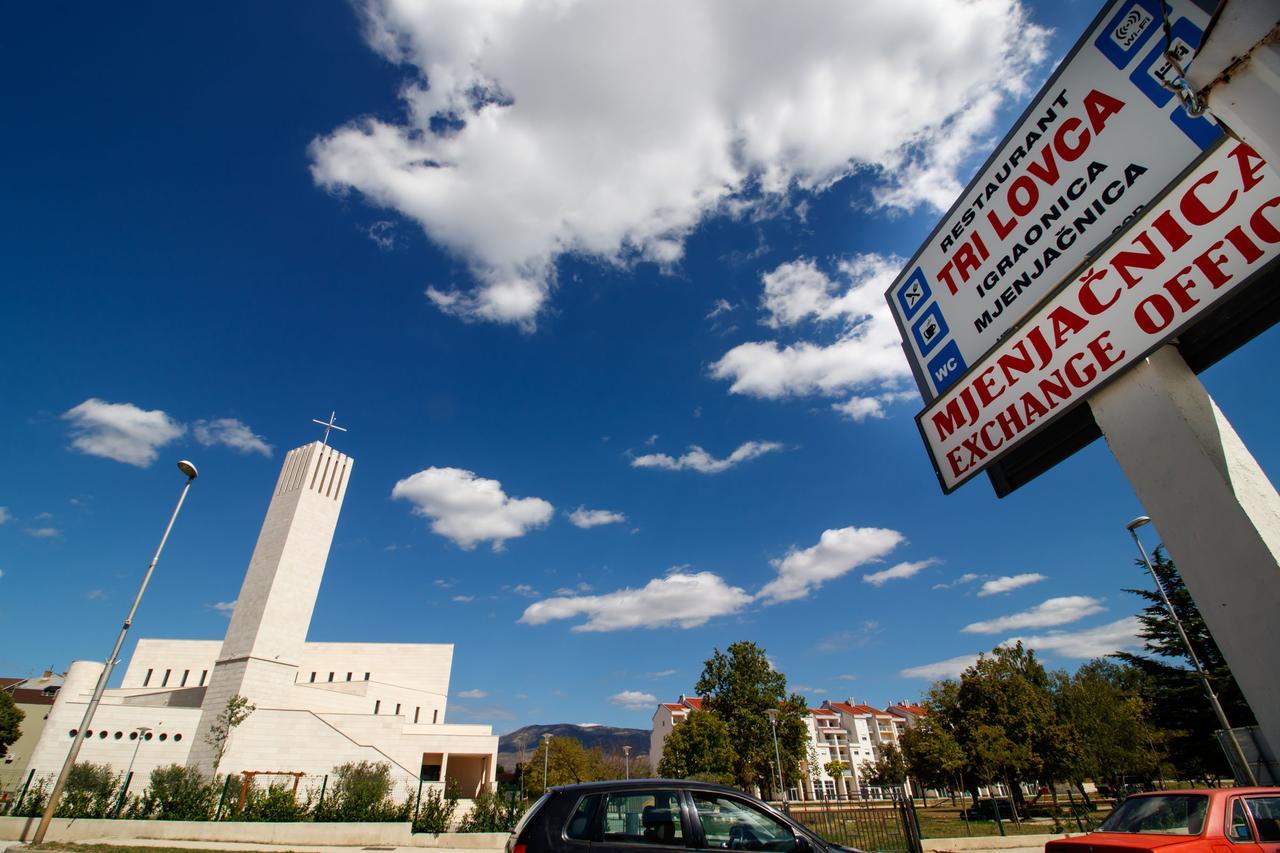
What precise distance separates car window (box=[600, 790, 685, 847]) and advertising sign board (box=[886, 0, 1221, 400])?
16.4 ft

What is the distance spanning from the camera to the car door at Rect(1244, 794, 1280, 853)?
17.2ft

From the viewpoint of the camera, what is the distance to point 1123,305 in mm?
3912

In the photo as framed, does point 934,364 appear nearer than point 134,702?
Yes

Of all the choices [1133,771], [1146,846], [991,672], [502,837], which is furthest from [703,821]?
[1133,771]

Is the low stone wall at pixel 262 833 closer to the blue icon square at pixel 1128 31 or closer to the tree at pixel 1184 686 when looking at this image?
the blue icon square at pixel 1128 31

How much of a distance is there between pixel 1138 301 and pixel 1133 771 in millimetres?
45931

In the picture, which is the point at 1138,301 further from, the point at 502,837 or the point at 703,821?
the point at 502,837

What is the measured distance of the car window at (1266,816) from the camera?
209 inches

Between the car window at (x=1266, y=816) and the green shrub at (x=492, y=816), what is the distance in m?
17.8

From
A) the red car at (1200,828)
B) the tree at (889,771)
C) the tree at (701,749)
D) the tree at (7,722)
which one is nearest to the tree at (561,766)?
the tree at (701,749)

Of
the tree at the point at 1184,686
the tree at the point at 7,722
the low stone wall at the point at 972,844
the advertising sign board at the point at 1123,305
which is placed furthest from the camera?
the tree at the point at 7,722

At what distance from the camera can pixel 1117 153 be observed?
4.17 m

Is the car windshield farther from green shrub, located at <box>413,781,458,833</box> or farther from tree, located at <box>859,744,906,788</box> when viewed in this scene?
tree, located at <box>859,744,906,788</box>

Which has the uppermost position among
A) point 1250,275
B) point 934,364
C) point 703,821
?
point 934,364
